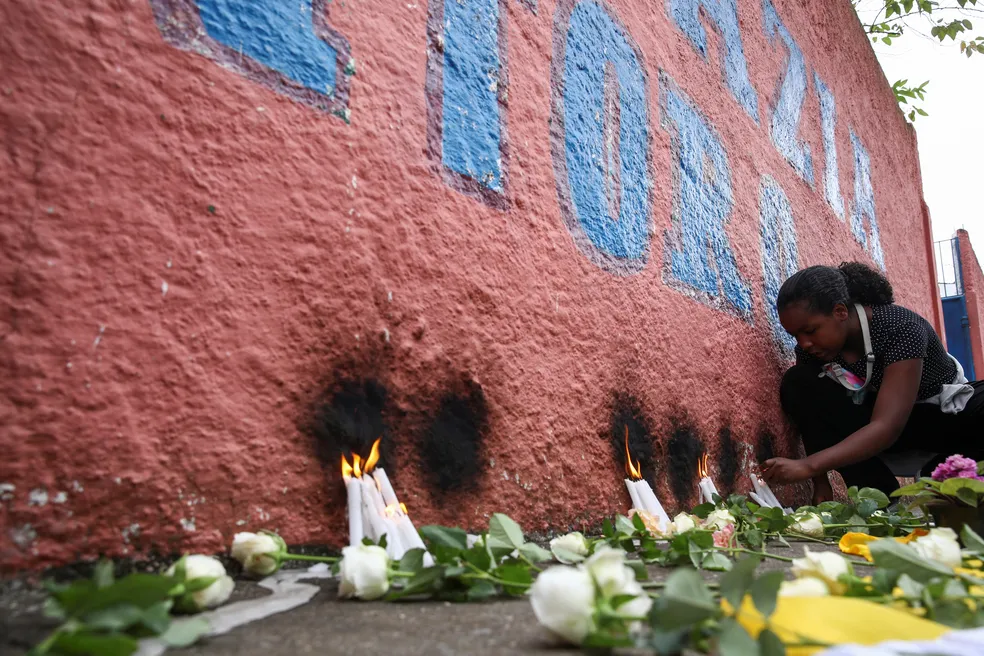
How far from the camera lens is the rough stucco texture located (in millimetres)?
853

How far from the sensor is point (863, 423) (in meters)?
2.56

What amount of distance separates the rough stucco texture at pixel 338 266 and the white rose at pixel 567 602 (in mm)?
554

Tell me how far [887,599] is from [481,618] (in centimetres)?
41

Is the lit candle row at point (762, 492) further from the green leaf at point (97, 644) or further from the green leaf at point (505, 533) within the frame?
the green leaf at point (97, 644)

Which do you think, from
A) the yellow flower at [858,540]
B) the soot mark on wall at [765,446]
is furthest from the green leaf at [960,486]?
the soot mark on wall at [765,446]

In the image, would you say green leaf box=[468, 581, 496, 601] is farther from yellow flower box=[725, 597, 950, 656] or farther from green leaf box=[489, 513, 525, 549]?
yellow flower box=[725, 597, 950, 656]

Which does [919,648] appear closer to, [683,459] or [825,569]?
[825,569]

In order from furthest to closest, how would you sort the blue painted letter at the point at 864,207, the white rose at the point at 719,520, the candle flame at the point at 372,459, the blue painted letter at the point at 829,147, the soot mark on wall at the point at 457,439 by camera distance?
the blue painted letter at the point at 864,207 < the blue painted letter at the point at 829,147 < the white rose at the point at 719,520 < the soot mark on wall at the point at 457,439 < the candle flame at the point at 372,459

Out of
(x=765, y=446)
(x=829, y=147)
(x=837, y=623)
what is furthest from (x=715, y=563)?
(x=829, y=147)

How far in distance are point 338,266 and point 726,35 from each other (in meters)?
2.27

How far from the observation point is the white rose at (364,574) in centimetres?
83

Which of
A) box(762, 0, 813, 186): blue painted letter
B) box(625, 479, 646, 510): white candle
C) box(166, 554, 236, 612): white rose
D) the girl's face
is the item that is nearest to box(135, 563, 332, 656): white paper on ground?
box(166, 554, 236, 612): white rose

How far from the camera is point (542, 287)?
1.60 metres

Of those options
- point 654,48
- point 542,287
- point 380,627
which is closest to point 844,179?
point 654,48
